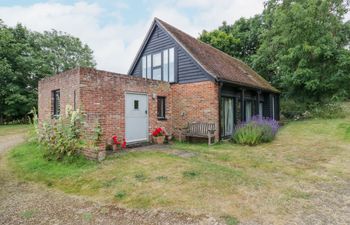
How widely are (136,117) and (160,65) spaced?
424 cm

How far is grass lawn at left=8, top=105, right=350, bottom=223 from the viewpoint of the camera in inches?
147

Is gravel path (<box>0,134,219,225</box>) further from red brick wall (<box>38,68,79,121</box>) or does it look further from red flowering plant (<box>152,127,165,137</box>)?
red flowering plant (<box>152,127,165,137</box>)

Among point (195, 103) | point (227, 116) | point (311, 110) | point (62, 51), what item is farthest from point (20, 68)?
point (311, 110)

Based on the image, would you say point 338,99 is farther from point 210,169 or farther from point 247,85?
point 210,169

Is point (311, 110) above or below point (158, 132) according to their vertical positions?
above

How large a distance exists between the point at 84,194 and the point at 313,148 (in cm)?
820

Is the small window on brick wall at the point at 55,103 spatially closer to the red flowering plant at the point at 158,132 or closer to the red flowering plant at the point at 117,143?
the red flowering plant at the point at 117,143

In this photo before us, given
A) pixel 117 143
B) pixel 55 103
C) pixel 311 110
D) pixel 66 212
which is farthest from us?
pixel 311 110

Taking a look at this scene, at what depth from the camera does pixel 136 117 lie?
9180 millimetres

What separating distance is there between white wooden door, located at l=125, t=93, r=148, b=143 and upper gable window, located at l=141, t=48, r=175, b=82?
8.72ft

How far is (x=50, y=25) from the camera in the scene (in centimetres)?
3041

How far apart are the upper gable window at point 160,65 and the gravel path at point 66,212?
27.0ft

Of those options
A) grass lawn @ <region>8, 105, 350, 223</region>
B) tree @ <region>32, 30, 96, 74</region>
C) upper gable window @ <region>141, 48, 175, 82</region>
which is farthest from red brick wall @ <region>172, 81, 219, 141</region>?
tree @ <region>32, 30, 96, 74</region>

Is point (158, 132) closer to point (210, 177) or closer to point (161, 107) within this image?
point (161, 107)
